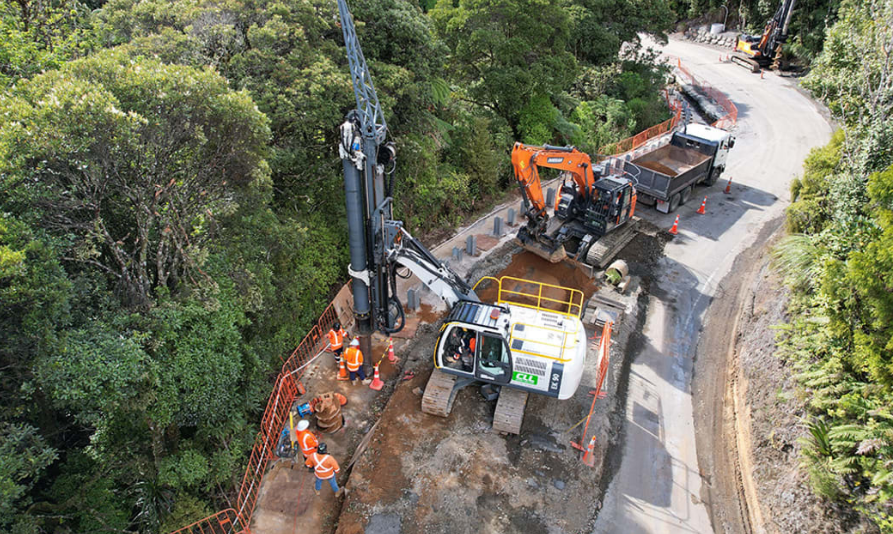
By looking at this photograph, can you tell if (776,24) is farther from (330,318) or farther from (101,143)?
(101,143)

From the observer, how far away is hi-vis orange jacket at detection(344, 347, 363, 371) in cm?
1306

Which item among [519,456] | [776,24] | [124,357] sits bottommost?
[519,456]

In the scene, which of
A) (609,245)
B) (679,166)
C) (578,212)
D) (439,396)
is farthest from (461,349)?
(679,166)

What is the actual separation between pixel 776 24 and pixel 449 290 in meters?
38.9

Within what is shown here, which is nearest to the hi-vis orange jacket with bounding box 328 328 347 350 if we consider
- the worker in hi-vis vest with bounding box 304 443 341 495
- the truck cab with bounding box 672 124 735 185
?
the worker in hi-vis vest with bounding box 304 443 341 495

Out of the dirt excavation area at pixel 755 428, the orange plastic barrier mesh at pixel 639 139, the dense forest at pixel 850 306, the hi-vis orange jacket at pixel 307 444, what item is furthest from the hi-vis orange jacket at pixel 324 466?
the orange plastic barrier mesh at pixel 639 139

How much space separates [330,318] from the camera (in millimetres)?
15977

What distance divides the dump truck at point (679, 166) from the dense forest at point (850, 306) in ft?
16.1

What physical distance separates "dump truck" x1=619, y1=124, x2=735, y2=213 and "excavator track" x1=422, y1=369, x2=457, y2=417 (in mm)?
12014

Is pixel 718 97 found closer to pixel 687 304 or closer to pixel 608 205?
pixel 608 205

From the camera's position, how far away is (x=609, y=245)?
1838cm

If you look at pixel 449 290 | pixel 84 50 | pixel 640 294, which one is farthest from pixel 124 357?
pixel 640 294

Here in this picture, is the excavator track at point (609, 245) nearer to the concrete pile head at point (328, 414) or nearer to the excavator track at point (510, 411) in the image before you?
the excavator track at point (510, 411)

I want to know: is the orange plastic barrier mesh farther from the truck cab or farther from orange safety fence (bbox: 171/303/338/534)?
orange safety fence (bbox: 171/303/338/534)
